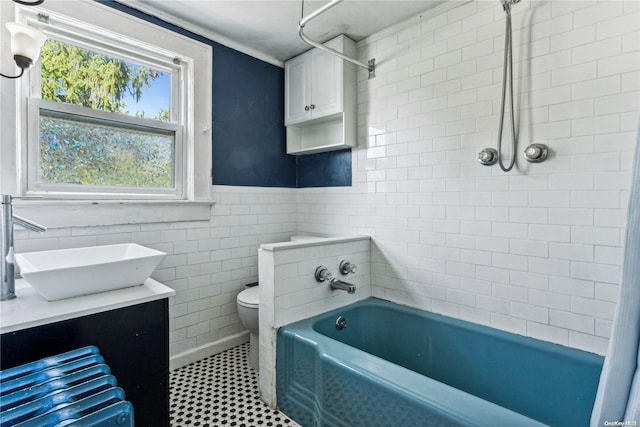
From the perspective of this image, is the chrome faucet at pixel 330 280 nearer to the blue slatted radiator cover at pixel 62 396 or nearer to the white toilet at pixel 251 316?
the white toilet at pixel 251 316

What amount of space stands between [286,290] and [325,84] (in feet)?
5.35

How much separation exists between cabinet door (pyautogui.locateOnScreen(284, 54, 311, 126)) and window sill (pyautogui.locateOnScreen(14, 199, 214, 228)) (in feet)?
3.41

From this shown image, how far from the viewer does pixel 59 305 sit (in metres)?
1.24

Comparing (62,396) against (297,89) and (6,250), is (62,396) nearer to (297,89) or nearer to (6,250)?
(6,250)

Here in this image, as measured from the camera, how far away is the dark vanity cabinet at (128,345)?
115cm

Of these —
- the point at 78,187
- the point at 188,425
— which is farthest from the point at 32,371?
the point at 78,187

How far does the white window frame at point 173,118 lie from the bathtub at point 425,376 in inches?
49.4

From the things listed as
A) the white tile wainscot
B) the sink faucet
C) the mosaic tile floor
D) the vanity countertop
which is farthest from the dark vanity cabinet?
the white tile wainscot

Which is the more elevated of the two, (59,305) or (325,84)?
(325,84)

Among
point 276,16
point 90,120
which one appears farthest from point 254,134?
point 90,120

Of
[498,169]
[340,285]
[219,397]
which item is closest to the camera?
[498,169]

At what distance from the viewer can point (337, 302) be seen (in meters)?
2.16

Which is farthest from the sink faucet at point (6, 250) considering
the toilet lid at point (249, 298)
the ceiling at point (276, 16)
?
the ceiling at point (276, 16)

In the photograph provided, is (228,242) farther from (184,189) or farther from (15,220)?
(15,220)
